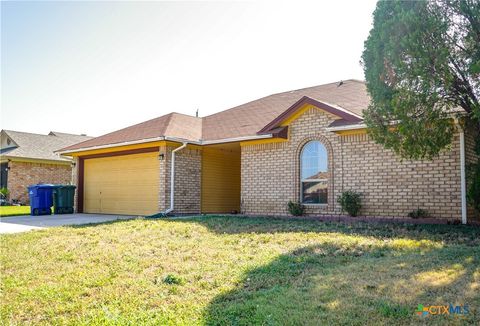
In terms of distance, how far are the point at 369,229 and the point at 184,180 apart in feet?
27.4

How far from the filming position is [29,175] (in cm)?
2764

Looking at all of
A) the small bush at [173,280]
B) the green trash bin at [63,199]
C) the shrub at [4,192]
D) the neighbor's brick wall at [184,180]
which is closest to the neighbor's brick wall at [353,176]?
the neighbor's brick wall at [184,180]

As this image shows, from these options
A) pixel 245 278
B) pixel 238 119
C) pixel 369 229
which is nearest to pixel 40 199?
pixel 238 119

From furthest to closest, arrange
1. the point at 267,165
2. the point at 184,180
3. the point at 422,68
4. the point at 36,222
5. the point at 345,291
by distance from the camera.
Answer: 1. the point at 184,180
2. the point at 267,165
3. the point at 36,222
4. the point at 422,68
5. the point at 345,291

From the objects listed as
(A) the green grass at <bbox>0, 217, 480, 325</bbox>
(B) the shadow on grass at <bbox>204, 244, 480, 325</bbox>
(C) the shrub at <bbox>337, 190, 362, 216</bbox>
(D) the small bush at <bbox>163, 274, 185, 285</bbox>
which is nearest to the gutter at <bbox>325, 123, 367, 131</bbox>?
(C) the shrub at <bbox>337, 190, 362, 216</bbox>

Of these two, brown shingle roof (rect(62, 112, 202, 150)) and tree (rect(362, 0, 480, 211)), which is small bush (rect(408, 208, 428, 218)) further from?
brown shingle roof (rect(62, 112, 202, 150))

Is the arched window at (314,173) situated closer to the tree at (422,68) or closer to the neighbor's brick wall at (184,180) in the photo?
the tree at (422,68)

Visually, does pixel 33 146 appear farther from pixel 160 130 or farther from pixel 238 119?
pixel 238 119

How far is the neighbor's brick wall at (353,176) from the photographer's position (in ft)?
33.8

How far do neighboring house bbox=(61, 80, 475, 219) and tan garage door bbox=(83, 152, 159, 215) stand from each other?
44 mm

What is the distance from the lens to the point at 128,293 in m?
4.95

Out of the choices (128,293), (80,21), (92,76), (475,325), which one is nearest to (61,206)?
(92,76)

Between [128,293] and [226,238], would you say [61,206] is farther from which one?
[128,293]

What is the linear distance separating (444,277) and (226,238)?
4749 mm
